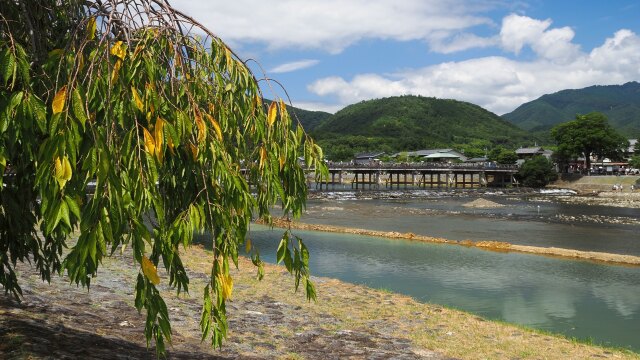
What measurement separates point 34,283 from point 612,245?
94.5 ft

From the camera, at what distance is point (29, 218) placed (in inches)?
202

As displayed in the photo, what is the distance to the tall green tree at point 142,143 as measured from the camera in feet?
8.87

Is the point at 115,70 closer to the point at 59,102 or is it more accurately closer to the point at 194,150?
the point at 59,102

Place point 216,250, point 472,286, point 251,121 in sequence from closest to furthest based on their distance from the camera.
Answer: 1. point 216,250
2. point 251,121
3. point 472,286

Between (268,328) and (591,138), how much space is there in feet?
290

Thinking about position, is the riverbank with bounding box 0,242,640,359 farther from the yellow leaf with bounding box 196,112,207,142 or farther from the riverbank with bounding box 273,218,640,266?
the riverbank with bounding box 273,218,640,266

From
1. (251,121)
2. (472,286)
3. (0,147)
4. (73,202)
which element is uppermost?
(251,121)

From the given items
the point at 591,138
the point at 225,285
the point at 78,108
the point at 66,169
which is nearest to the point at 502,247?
the point at 225,285

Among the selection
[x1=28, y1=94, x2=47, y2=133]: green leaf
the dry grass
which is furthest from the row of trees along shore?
the dry grass

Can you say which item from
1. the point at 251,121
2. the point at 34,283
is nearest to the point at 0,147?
the point at 251,121

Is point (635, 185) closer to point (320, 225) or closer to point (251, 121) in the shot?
point (320, 225)

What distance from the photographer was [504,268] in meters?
22.2

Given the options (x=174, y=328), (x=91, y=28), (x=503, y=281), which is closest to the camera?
(x=91, y=28)

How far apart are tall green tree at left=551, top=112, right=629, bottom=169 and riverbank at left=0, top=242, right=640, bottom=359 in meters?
83.5
